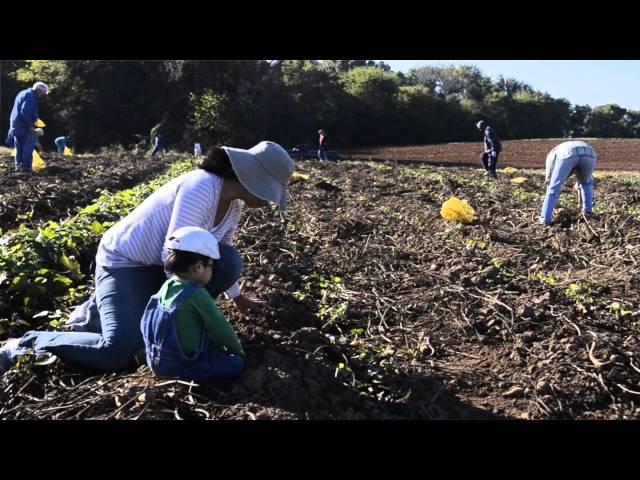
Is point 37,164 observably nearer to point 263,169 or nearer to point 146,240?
point 146,240

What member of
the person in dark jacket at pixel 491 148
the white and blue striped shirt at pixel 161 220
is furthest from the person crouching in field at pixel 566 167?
the person in dark jacket at pixel 491 148

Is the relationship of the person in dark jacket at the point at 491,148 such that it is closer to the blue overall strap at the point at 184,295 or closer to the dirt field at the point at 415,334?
the dirt field at the point at 415,334

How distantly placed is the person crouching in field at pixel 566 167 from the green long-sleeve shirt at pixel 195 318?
208 inches

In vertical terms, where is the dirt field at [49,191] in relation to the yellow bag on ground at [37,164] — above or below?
below

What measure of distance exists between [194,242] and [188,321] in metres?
0.34

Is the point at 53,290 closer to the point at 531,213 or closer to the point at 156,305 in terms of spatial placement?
the point at 156,305

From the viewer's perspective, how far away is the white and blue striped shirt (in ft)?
9.81

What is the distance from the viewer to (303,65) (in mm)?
37938

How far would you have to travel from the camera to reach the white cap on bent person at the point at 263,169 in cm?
304

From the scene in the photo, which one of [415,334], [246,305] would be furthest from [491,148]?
[246,305]

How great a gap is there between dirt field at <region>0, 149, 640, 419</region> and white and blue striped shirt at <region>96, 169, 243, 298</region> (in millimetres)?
571

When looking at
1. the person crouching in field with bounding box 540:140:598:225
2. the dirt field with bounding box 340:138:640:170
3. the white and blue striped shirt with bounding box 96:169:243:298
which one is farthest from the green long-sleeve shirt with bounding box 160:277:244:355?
the dirt field with bounding box 340:138:640:170

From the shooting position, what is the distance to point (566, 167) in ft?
23.2

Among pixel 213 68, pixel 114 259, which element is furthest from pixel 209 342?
pixel 213 68
